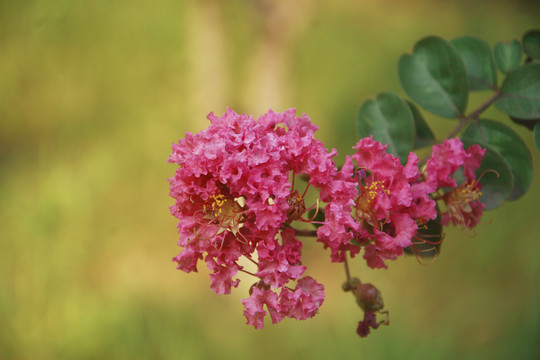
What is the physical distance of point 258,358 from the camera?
1589 mm

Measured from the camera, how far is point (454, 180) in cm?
65

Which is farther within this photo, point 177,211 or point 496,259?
point 496,259

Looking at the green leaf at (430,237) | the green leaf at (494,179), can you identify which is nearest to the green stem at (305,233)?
the green leaf at (430,237)

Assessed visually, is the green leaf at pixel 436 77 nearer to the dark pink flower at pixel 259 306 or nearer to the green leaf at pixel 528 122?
the green leaf at pixel 528 122

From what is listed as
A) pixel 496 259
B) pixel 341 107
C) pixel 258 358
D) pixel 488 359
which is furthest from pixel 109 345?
pixel 496 259

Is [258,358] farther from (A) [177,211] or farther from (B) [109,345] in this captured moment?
(A) [177,211]

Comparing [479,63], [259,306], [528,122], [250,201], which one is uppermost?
[479,63]

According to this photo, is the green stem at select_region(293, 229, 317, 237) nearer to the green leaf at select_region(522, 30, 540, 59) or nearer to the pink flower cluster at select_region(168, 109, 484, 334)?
the pink flower cluster at select_region(168, 109, 484, 334)

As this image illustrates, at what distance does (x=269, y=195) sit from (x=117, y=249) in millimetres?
1257

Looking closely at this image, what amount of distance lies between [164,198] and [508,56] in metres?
1.14

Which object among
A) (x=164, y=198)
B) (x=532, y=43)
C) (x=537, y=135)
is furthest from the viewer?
(x=164, y=198)

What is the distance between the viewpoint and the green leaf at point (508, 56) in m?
0.88

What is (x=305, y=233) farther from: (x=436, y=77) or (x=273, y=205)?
(x=436, y=77)

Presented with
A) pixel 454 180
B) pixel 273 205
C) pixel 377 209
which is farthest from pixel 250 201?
pixel 454 180
